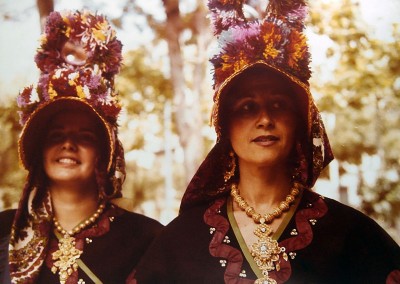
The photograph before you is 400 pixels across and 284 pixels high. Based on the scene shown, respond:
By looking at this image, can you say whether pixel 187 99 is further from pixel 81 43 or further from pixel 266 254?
pixel 266 254

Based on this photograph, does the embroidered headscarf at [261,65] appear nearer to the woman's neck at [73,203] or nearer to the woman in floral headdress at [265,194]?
the woman in floral headdress at [265,194]

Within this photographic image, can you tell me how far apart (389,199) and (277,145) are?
17.7 inches

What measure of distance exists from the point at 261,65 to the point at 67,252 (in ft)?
3.12

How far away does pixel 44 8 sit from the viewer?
93.8 inches

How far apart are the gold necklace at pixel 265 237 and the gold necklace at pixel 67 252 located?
1.84ft

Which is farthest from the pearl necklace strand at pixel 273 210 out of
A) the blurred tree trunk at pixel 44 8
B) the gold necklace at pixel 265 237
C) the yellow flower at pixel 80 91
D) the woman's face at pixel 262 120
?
the blurred tree trunk at pixel 44 8

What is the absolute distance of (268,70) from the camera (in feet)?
6.80

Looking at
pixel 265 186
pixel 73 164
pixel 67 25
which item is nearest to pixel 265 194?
pixel 265 186

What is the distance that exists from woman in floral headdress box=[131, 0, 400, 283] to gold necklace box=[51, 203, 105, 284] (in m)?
0.23

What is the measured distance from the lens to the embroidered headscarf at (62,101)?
2.18 m

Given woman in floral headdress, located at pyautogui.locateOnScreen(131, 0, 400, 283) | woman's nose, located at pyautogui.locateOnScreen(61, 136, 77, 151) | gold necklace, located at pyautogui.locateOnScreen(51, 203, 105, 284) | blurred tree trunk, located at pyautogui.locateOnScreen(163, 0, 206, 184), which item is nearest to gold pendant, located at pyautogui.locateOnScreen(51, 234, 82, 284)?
gold necklace, located at pyautogui.locateOnScreen(51, 203, 105, 284)

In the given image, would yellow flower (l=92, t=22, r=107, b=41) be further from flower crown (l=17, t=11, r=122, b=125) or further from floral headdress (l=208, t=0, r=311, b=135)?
floral headdress (l=208, t=0, r=311, b=135)

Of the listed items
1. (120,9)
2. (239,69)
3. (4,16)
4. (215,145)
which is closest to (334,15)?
(239,69)

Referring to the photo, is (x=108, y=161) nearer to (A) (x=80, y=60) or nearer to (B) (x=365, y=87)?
(A) (x=80, y=60)
